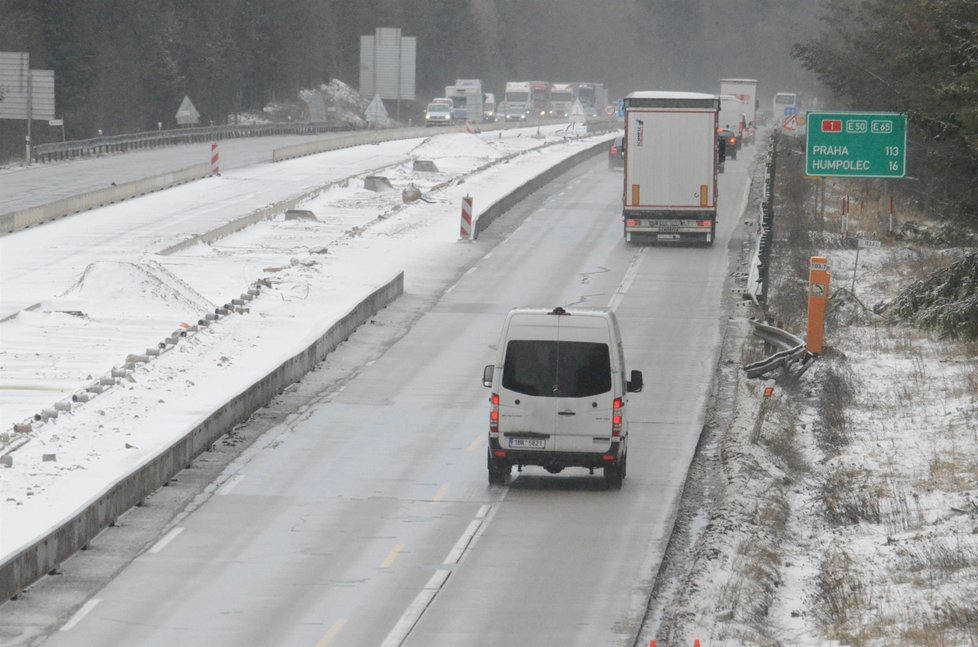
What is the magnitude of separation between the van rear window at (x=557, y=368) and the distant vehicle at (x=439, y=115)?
98.7 metres

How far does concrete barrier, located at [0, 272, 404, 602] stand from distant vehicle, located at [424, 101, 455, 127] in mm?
87833

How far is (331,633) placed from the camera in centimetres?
1396

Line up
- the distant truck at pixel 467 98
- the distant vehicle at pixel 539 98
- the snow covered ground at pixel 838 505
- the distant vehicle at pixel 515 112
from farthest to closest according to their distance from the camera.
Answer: the distant vehicle at pixel 539 98, the distant vehicle at pixel 515 112, the distant truck at pixel 467 98, the snow covered ground at pixel 838 505

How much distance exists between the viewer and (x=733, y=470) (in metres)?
20.3

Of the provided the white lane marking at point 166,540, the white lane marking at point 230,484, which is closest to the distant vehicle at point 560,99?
the white lane marking at point 230,484

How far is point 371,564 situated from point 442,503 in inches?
107

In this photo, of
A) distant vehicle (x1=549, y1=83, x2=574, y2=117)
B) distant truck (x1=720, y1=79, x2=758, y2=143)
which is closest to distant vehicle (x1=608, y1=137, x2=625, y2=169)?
distant truck (x1=720, y1=79, x2=758, y2=143)

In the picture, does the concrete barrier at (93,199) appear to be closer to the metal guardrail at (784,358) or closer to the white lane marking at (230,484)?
the metal guardrail at (784,358)

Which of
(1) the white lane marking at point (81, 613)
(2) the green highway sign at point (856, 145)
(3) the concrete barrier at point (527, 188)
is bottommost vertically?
(1) the white lane marking at point (81, 613)

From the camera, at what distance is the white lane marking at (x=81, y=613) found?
14.2 metres

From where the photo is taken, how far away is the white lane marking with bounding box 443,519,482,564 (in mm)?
16516

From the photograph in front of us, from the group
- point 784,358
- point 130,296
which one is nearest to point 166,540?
point 784,358

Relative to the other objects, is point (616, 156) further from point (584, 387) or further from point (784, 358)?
point (584, 387)

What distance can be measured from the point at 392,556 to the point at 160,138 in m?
75.8
